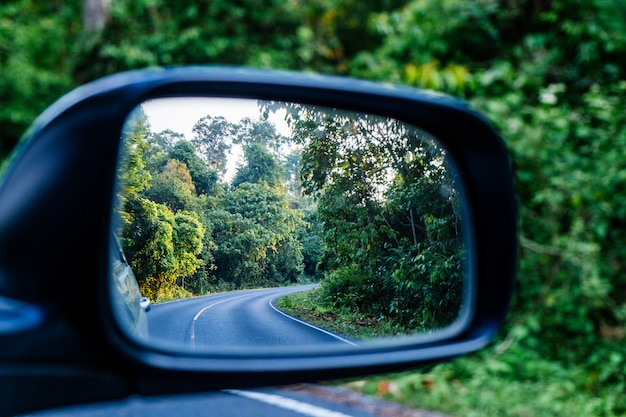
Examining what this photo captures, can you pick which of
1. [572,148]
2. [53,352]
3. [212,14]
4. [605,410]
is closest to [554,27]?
[572,148]

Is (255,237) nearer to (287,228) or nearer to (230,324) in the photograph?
(287,228)

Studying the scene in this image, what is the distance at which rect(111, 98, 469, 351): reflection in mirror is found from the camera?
3.41 ft

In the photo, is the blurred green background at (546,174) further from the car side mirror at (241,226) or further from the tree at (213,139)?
the tree at (213,139)

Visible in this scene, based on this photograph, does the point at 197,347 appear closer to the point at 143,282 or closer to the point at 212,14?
the point at 143,282

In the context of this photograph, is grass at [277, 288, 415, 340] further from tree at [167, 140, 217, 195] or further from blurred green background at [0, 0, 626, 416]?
blurred green background at [0, 0, 626, 416]

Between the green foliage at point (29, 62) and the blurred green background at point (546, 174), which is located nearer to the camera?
the blurred green background at point (546, 174)

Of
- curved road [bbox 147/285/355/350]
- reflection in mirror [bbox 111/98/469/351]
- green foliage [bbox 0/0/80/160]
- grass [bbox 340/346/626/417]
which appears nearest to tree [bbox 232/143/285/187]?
reflection in mirror [bbox 111/98/469/351]

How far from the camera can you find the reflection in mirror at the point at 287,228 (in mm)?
1040

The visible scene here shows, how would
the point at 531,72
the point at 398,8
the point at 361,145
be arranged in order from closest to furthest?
the point at 361,145, the point at 531,72, the point at 398,8

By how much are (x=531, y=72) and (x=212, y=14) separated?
6.37 metres

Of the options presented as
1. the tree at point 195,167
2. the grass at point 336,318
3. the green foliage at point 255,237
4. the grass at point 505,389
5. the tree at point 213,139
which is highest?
the tree at point 213,139

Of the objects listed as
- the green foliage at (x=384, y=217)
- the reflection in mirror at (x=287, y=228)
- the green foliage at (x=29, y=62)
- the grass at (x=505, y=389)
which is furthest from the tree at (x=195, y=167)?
the green foliage at (x=29, y=62)

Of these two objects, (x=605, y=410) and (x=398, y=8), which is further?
(x=398, y=8)

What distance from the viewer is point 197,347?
3.14ft
